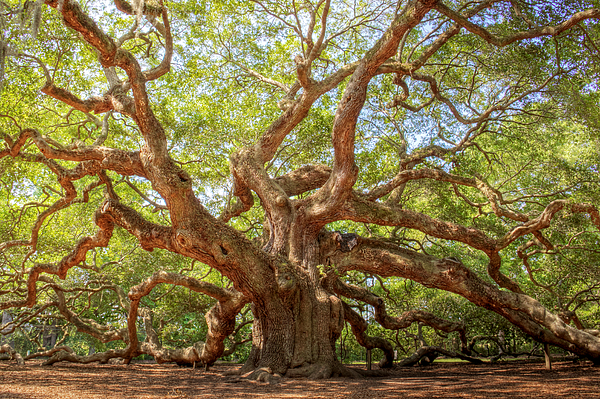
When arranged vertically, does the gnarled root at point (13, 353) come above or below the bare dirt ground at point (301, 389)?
above

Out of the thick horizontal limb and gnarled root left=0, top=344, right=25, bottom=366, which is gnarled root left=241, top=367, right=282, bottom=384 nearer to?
the thick horizontal limb

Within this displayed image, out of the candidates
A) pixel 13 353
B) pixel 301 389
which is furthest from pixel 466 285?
pixel 13 353

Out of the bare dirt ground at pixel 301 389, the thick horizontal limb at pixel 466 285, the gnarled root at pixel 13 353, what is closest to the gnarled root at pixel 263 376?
the bare dirt ground at pixel 301 389

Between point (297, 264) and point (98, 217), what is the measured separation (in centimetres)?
310

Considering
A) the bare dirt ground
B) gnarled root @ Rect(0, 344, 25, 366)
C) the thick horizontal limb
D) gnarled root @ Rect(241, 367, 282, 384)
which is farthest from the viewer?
gnarled root @ Rect(0, 344, 25, 366)

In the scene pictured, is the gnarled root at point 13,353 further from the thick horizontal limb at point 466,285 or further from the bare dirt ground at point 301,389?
the thick horizontal limb at point 466,285

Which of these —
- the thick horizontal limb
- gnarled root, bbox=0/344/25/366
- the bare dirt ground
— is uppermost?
the thick horizontal limb

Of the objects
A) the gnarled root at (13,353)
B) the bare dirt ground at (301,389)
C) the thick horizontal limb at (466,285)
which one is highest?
the thick horizontal limb at (466,285)

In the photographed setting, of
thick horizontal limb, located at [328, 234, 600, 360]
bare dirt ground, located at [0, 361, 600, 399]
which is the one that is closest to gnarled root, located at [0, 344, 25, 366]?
bare dirt ground, located at [0, 361, 600, 399]

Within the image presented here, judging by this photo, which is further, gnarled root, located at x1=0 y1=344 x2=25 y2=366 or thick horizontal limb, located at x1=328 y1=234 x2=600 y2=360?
gnarled root, located at x1=0 y1=344 x2=25 y2=366

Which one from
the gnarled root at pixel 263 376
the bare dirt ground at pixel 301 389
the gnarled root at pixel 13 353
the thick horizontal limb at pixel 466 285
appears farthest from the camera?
the gnarled root at pixel 13 353

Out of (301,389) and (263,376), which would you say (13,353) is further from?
(301,389)

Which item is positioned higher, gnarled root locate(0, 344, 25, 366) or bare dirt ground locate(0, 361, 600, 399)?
gnarled root locate(0, 344, 25, 366)

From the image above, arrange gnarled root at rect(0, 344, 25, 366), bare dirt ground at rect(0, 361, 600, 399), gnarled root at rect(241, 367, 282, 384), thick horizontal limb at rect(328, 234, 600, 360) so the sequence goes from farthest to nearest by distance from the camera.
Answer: gnarled root at rect(0, 344, 25, 366) → thick horizontal limb at rect(328, 234, 600, 360) → gnarled root at rect(241, 367, 282, 384) → bare dirt ground at rect(0, 361, 600, 399)
